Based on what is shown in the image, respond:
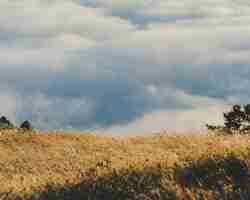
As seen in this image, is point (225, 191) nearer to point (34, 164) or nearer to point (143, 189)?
point (143, 189)

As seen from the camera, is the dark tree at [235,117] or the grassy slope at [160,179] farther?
the dark tree at [235,117]

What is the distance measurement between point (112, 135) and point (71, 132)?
Result: 218 centimetres

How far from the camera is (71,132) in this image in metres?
36.5

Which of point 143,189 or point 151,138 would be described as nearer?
point 143,189

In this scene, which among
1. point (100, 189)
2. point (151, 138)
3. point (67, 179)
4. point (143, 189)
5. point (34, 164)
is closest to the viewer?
point (143, 189)

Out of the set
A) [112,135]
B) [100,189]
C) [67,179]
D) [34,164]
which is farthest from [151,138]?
[100,189]

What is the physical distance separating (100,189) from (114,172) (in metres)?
0.96

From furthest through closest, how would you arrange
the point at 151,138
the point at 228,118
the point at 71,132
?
1. the point at 228,118
2. the point at 71,132
3. the point at 151,138

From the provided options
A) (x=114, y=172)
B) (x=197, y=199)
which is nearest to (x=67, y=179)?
(x=114, y=172)

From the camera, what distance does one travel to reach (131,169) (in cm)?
1867

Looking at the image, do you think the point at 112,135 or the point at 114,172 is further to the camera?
the point at 112,135

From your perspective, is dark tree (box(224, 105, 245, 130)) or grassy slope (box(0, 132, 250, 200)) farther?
dark tree (box(224, 105, 245, 130))

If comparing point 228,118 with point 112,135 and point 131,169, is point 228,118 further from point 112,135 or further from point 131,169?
point 131,169

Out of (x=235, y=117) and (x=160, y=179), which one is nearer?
(x=160, y=179)
